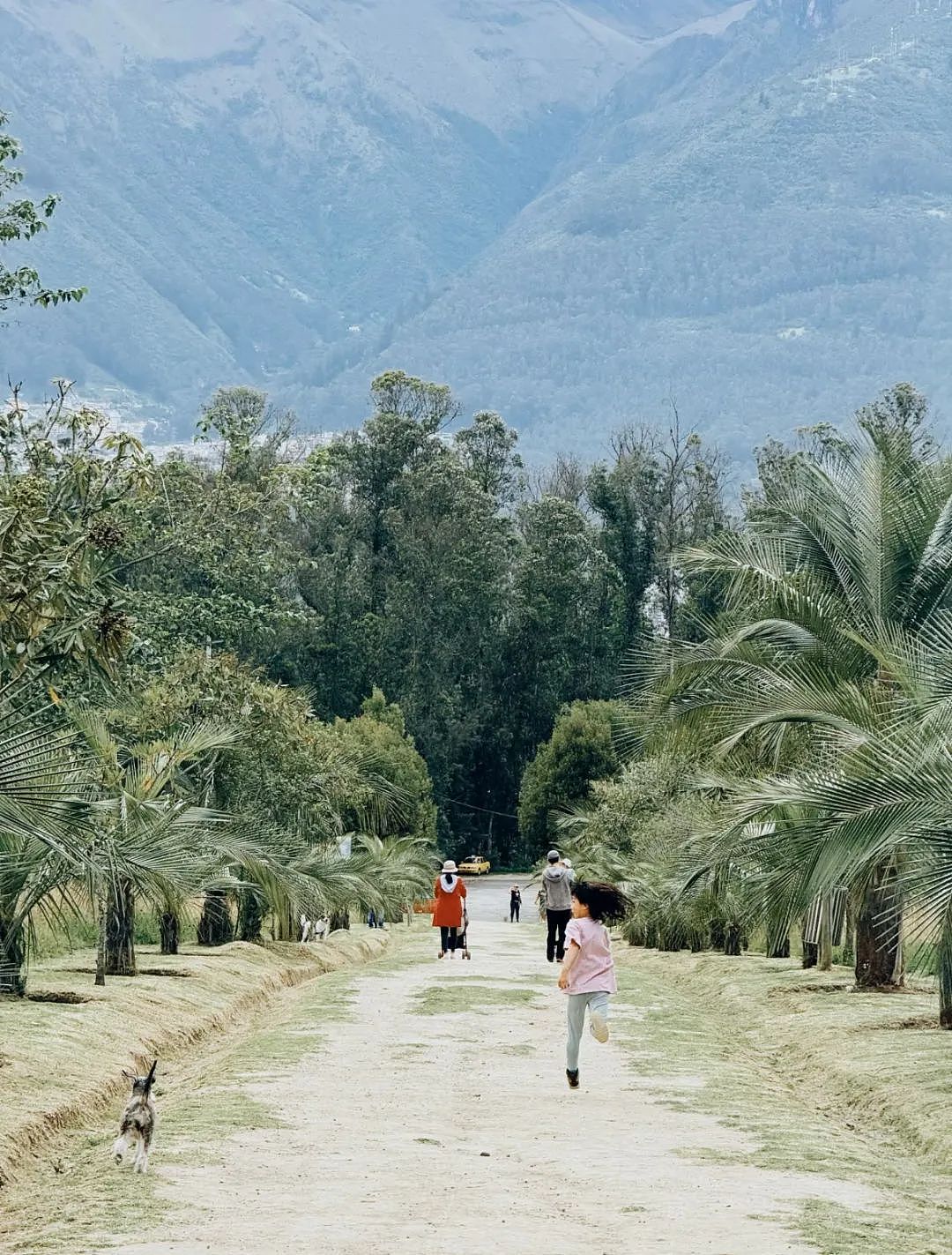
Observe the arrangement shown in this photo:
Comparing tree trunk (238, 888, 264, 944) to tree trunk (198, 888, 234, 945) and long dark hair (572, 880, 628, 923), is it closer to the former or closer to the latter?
tree trunk (198, 888, 234, 945)

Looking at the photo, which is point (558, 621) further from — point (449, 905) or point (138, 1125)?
point (138, 1125)

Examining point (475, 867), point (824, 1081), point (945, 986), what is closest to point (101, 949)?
point (824, 1081)

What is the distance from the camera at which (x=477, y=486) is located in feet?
254

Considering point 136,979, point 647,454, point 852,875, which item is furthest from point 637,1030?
point 647,454

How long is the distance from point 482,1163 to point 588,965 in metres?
2.93

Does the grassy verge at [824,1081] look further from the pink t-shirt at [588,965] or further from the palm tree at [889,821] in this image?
the palm tree at [889,821]

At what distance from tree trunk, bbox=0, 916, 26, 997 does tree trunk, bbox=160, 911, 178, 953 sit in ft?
23.5

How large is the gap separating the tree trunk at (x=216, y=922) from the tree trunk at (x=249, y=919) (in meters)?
0.20

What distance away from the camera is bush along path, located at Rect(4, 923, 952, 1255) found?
25.4 feet

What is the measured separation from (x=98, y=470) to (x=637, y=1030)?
7533 mm

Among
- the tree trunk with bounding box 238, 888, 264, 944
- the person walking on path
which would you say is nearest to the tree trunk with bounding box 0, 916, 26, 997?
the tree trunk with bounding box 238, 888, 264, 944

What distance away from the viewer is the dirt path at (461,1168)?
7.67 m

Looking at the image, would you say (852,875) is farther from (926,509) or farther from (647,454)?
(647,454)

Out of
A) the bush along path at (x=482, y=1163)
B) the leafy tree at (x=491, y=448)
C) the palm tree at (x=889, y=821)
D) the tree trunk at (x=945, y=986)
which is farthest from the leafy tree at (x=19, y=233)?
the leafy tree at (x=491, y=448)
